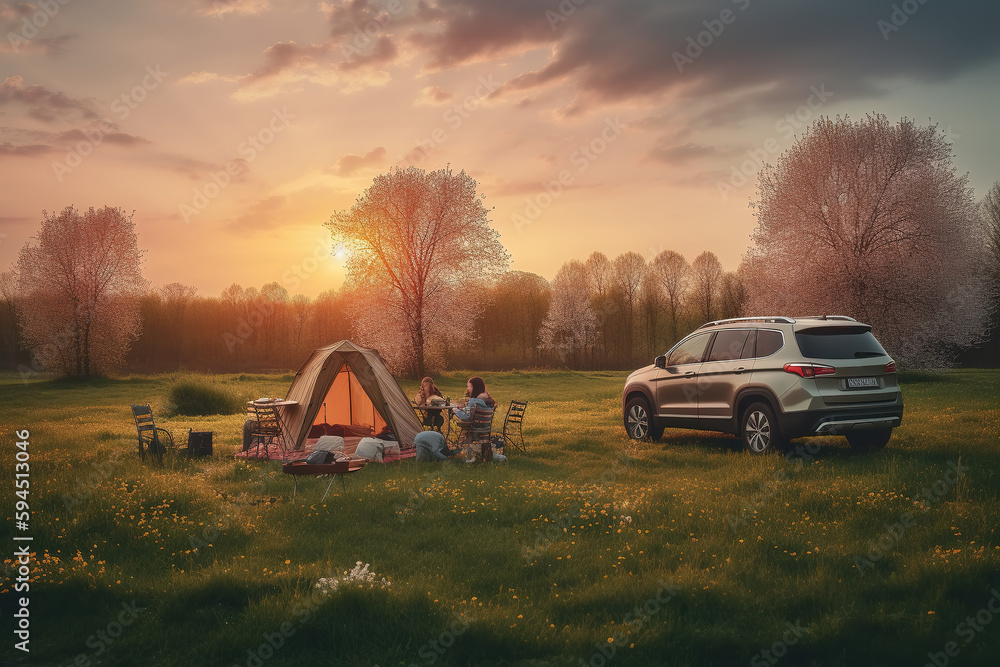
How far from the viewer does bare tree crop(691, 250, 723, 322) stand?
2426 inches

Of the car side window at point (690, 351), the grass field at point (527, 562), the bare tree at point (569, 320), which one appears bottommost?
the grass field at point (527, 562)

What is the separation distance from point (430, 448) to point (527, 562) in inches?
Result: 232

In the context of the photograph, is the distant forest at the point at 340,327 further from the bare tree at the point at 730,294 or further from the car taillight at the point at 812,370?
the car taillight at the point at 812,370

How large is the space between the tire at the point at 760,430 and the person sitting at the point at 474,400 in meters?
4.64

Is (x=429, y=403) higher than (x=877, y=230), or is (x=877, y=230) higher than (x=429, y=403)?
(x=877, y=230)

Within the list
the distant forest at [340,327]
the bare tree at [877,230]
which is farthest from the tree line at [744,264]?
the distant forest at [340,327]

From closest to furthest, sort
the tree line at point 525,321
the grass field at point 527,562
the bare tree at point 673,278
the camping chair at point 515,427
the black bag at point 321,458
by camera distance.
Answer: the grass field at point 527,562 → the black bag at point 321,458 → the camping chair at point 515,427 → the tree line at point 525,321 → the bare tree at point 673,278

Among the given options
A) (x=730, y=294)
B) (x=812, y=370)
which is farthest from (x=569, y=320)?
(x=812, y=370)

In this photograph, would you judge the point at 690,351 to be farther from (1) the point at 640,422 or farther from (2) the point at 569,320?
(2) the point at 569,320

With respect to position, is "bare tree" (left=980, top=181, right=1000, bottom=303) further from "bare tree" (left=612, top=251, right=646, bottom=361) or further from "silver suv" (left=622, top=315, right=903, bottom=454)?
"silver suv" (left=622, top=315, right=903, bottom=454)

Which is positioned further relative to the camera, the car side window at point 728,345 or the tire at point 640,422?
the tire at point 640,422

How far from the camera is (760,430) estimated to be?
1173cm

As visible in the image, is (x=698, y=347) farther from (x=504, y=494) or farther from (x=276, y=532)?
(x=276, y=532)

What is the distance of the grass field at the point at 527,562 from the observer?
5.29 m
